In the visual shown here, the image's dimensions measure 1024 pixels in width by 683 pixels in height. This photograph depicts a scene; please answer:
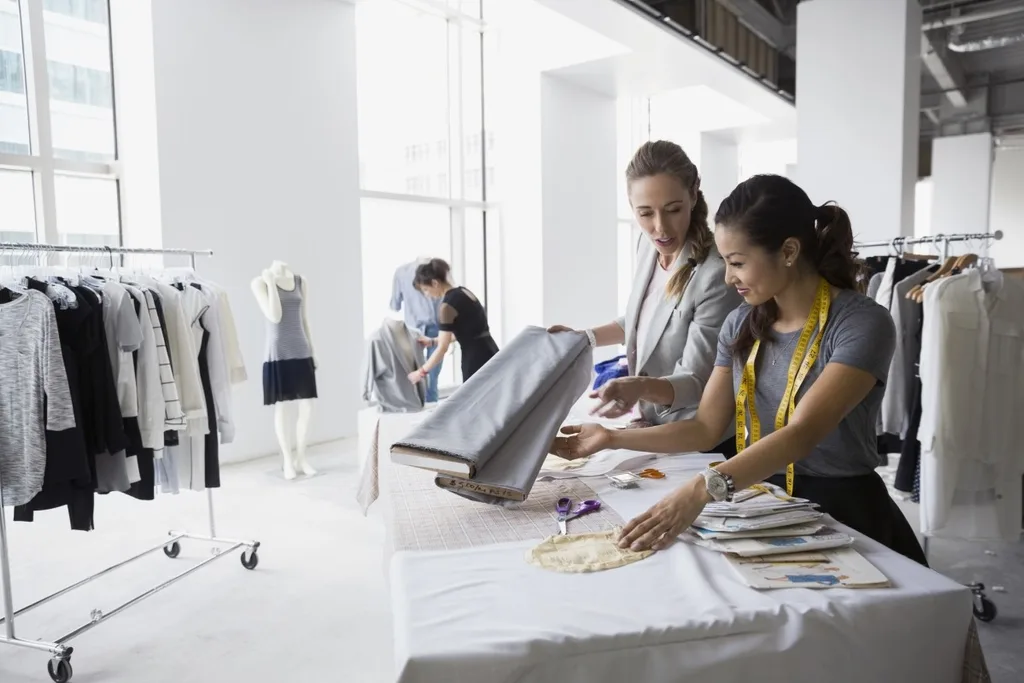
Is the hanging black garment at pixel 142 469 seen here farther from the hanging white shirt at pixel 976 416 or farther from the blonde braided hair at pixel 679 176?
the hanging white shirt at pixel 976 416

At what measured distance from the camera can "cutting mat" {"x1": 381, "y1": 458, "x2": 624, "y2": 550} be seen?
4.01 feet

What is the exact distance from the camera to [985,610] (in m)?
2.57

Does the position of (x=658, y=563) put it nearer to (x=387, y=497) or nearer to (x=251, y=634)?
(x=387, y=497)

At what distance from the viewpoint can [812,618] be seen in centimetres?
94

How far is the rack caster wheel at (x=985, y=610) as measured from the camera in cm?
257

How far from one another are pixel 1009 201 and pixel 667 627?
13165mm

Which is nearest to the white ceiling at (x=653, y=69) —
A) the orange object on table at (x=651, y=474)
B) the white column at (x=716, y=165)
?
the white column at (x=716, y=165)

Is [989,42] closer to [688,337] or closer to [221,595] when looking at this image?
[688,337]

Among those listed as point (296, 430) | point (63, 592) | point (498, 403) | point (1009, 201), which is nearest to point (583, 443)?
point (498, 403)

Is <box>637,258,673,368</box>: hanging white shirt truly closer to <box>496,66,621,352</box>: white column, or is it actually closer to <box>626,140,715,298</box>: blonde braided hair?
<box>626,140,715,298</box>: blonde braided hair

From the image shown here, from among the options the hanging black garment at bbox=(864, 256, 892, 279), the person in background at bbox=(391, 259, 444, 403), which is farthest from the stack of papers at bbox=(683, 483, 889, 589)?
the person in background at bbox=(391, 259, 444, 403)

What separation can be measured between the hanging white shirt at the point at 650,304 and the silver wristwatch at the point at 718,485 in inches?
26.6

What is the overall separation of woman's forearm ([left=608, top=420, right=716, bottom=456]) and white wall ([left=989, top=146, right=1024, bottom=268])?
1194cm

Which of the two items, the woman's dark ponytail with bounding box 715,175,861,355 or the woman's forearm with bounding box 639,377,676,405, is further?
the woman's forearm with bounding box 639,377,676,405
